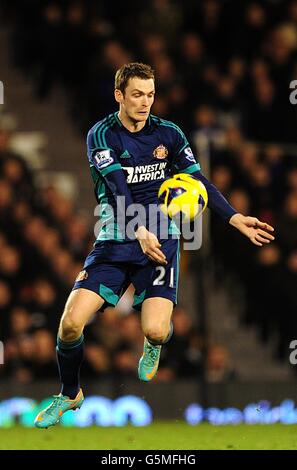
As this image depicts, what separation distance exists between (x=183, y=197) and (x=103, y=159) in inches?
21.9

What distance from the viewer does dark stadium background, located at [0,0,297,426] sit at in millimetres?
12430

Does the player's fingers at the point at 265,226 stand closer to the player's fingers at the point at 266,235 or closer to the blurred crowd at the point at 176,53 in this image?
the player's fingers at the point at 266,235

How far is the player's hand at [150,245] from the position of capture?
24.4 feet

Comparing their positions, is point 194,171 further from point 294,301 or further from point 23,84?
point 23,84

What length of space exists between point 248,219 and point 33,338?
4.86m

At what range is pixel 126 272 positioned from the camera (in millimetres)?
8180

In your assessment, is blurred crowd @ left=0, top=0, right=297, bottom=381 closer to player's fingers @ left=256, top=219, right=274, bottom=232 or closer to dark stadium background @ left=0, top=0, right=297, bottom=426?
dark stadium background @ left=0, top=0, right=297, bottom=426

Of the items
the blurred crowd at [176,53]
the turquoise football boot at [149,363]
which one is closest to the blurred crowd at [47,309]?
the blurred crowd at [176,53]

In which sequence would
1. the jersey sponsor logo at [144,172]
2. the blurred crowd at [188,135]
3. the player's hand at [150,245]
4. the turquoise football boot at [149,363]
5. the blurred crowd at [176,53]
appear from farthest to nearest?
1. the blurred crowd at [176,53]
2. the blurred crowd at [188,135]
3. the turquoise football boot at [149,363]
4. the jersey sponsor logo at [144,172]
5. the player's hand at [150,245]

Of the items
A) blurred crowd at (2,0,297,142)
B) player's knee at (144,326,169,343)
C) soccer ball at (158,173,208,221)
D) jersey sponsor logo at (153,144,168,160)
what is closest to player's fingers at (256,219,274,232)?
soccer ball at (158,173,208,221)

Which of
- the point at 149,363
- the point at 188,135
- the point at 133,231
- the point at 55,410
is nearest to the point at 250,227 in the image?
the point at 133,231

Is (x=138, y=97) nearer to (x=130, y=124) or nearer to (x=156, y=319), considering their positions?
(x=130, y=124)

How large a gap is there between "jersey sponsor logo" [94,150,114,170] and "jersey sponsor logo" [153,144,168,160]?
0.36 m

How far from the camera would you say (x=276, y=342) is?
1322 cm
